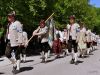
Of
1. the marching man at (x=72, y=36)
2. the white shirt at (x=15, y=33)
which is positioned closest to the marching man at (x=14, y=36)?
the white shirt at (x=15, y=33)

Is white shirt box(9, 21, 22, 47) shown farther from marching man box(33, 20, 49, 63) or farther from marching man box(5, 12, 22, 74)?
marching man box(33, 20, 49, 63)

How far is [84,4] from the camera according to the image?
55969 millimetres

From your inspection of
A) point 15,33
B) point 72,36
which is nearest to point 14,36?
point 15,33

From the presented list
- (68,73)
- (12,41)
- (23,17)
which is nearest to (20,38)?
(12,41)

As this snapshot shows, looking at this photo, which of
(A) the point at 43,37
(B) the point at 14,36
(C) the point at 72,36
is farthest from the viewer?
(A) the point at 43,37

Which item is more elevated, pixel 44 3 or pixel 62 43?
pixel 44 3

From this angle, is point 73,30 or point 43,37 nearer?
point 73,30

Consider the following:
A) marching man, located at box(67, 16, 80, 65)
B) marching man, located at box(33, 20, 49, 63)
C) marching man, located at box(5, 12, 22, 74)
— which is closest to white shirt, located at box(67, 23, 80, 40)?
marching man, located at box(67, 16, 80, 65)

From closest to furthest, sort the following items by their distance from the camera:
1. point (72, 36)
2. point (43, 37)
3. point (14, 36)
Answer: point (14, 36) < point (72, 36) < point (43, 37)

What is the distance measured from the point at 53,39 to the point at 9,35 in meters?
10.2

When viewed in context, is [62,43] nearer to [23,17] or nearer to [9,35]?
[23,17]

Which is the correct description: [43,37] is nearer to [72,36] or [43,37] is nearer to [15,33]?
[72,36]

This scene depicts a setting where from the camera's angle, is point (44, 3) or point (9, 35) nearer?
point (9, 35)

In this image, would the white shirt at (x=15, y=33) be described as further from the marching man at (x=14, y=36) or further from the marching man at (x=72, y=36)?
the marching man at (x=72, y=36)
